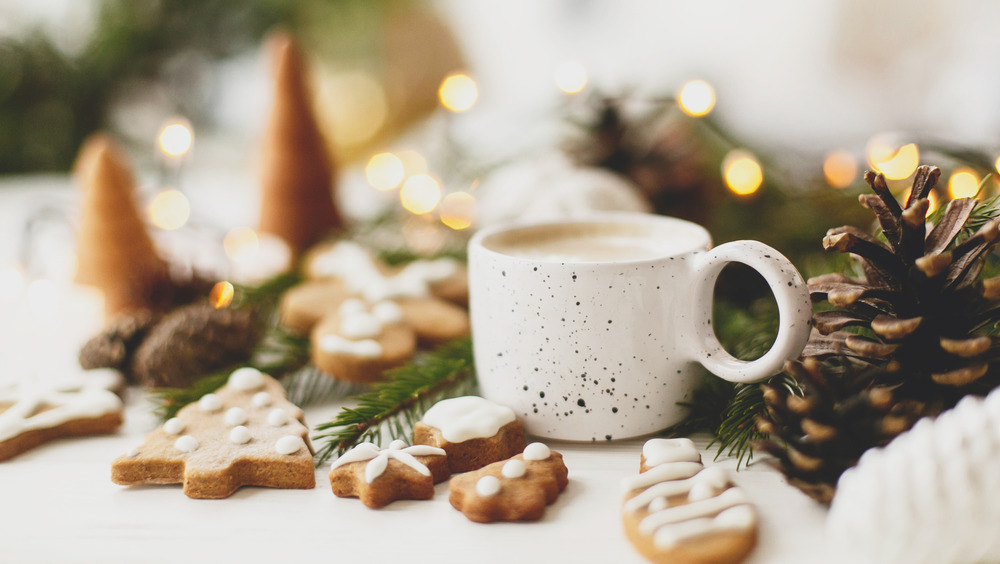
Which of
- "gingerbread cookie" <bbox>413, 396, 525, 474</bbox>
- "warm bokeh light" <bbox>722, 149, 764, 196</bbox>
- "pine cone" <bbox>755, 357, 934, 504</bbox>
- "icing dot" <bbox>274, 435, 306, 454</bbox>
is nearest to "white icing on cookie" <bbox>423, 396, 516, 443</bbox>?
"gingerbread cookie" <bbox>413, 396, 525, 474</bbox>

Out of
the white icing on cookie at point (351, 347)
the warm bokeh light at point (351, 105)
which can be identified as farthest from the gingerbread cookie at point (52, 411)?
the warm bokeh light at point (351, 105)

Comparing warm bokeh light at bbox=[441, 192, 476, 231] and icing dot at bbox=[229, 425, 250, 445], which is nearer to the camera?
icing dot at bbox=[229, 425, 250, 445]

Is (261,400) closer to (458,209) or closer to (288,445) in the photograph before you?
(288,445)

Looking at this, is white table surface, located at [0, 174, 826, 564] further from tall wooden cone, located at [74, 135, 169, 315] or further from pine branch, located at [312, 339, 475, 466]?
tall wooden cone, located at [74, 135, 169, 315]

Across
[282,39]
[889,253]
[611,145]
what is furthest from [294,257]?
[889,253]

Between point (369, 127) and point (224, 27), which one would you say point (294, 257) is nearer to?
point (369, 127)

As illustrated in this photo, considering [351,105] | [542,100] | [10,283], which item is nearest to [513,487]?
[10,283]

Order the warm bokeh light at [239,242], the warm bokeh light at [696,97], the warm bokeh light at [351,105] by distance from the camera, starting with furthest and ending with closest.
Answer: the warm bokeh light at [351,105] < the warm bokeh light at [239,242] < the warm bokeh light at [696,97]

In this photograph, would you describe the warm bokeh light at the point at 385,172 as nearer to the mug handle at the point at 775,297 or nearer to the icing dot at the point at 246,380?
the icing dot at the point at 246,380
